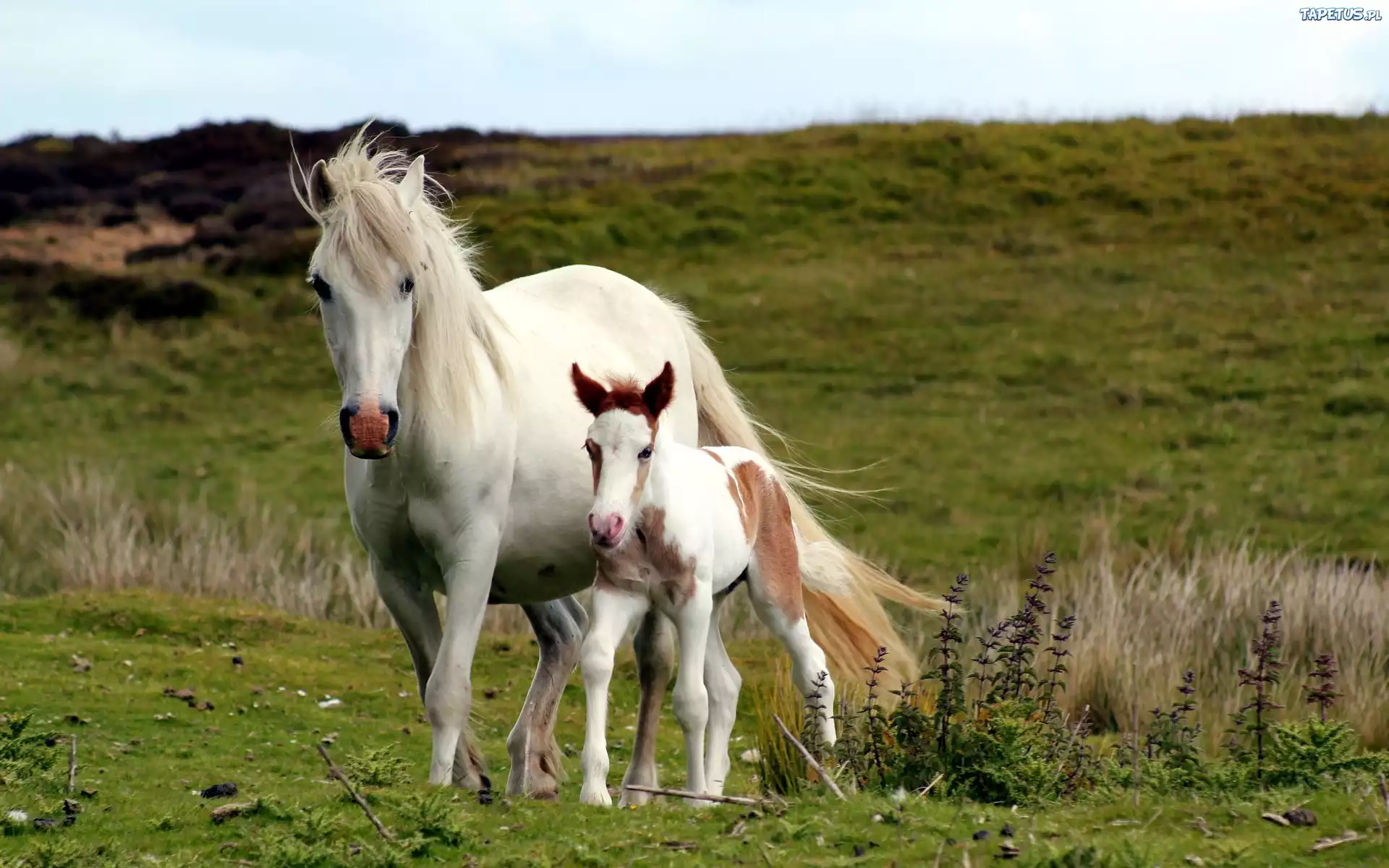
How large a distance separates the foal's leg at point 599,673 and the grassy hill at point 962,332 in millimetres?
11056

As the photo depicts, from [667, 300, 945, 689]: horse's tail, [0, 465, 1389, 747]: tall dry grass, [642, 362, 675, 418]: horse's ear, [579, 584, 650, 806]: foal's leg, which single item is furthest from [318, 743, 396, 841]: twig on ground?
[667, 300, 945, 689]: horse's tail

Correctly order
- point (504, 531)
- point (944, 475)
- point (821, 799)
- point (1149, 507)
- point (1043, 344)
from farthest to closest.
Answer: point (1043, 344), point (944, 475), point (1149, 507), point (504, 531), point (821, 799)

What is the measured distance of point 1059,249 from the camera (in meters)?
31.3

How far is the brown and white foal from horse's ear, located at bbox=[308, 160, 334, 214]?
1.32 metres

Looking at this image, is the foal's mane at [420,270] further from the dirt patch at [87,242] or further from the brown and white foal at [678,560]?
the dirt patch at [87,242]

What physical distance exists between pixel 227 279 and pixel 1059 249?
16943 mm

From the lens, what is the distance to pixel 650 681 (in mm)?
7965

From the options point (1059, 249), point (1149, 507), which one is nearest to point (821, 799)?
point (1149, 507)

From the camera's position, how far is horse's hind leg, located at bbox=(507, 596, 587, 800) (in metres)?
7.79

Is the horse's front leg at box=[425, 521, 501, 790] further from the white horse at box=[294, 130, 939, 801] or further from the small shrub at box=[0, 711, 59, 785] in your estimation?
the small shrub at box=[0, 711, 59, 785]

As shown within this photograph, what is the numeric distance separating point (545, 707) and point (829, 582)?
1.58 metres

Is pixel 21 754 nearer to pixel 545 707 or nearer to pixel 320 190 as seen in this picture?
pixel 545 707

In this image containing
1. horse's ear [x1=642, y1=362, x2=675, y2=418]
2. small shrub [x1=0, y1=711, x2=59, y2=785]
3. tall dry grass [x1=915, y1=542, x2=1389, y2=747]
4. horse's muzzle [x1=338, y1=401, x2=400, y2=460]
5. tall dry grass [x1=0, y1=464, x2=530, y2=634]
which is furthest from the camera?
tall dry grass [x1=0, y1=464, x2=530, y2=634]

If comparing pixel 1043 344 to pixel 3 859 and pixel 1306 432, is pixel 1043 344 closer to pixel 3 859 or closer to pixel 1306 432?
pixel 1306 432
